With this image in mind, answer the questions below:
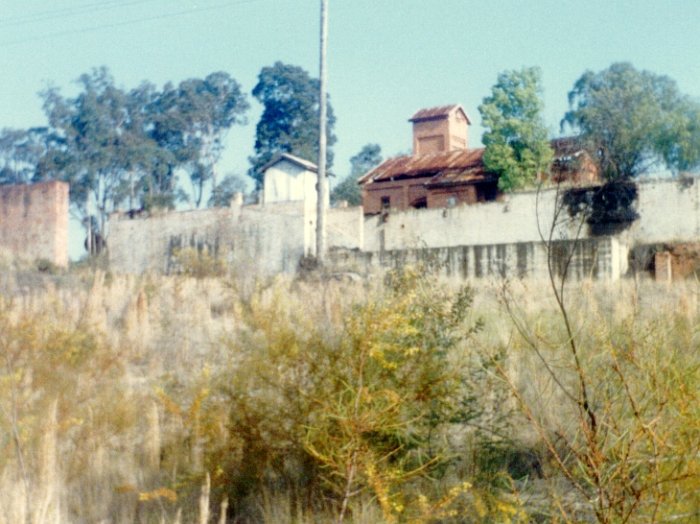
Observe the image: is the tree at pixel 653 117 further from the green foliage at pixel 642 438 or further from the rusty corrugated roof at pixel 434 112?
the green foliage at pixel 642 438

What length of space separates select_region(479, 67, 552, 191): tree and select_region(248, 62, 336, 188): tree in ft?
47.1

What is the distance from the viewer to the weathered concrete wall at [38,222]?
Result: 28831 millimetres

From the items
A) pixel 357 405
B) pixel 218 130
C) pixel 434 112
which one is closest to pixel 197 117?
pixel 218 130

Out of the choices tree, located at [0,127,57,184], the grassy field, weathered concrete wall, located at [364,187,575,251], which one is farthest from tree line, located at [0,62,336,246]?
the grassy field

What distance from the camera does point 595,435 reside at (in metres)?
3.47

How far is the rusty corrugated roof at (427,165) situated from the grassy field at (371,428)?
3223 cm

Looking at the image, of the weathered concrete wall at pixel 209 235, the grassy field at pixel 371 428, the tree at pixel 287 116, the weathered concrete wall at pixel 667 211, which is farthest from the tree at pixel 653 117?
the grassy field at pixel 371 428

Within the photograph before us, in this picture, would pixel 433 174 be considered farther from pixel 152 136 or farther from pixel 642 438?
pixel 642 438

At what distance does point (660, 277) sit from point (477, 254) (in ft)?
19.6

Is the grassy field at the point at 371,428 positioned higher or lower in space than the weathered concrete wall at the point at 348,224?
lower

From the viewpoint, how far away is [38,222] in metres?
29.4

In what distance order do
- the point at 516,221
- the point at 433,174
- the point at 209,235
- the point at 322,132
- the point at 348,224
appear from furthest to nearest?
the point at 433,174 → the point at 209,235 → the point at 348,224 → the point at 516,221 → the point at 322,132

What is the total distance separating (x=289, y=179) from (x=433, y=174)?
7165 millimetres

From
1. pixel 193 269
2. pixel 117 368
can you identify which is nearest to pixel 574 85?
pixel 193 269
